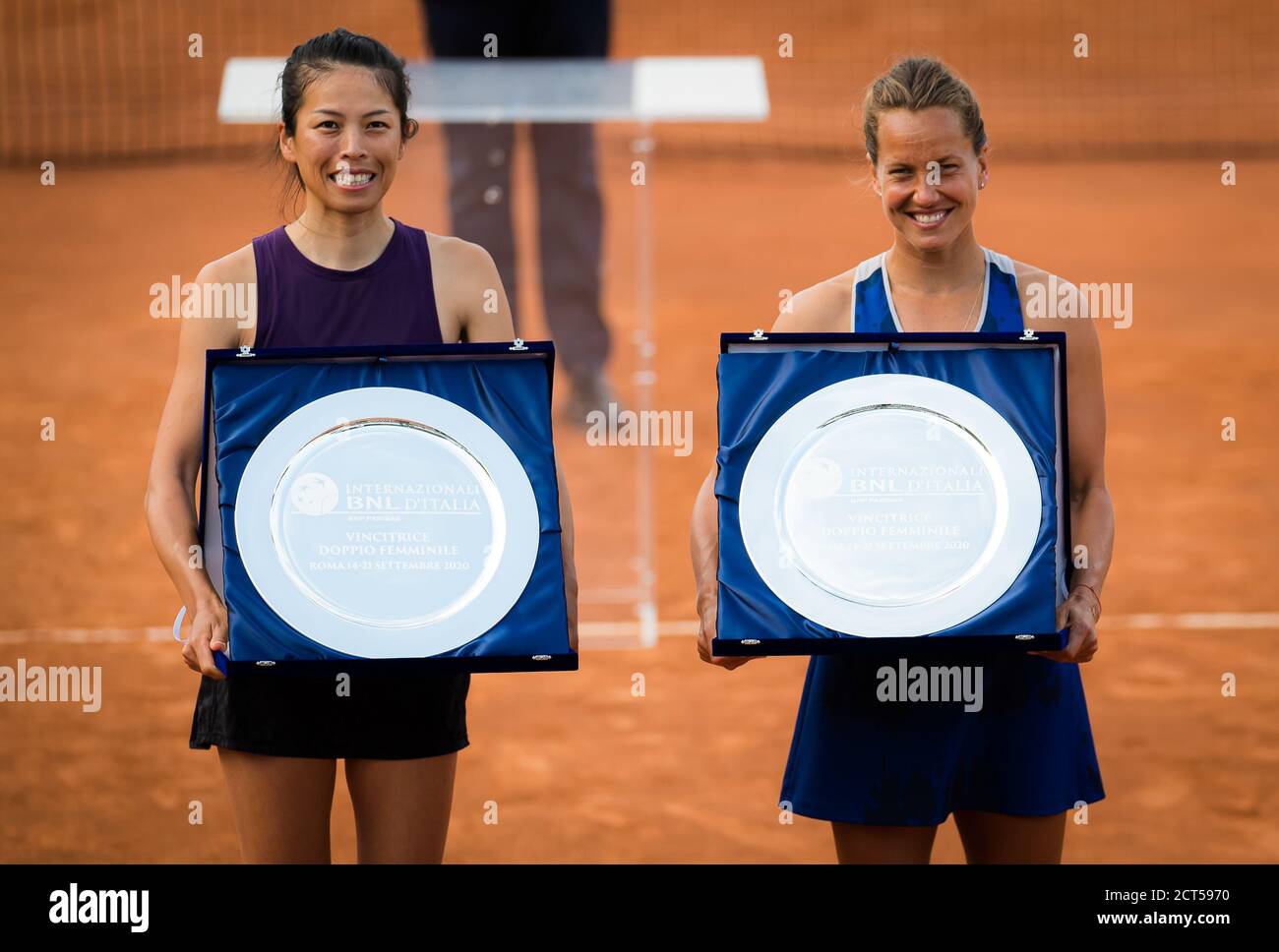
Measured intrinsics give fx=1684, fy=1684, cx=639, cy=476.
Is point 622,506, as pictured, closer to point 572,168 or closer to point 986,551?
point 572,168

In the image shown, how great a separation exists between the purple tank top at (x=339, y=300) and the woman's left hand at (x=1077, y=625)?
40.2 inches

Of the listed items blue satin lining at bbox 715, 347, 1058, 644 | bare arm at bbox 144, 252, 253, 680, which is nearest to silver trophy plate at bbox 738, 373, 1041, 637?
blue satin lining at bbox 715, 347, 1058, 644

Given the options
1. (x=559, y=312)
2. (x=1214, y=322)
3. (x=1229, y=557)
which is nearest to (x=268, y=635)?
(x=559, y=312)

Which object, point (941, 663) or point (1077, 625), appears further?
point (941, 663)

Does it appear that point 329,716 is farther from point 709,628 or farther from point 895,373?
point 895,373

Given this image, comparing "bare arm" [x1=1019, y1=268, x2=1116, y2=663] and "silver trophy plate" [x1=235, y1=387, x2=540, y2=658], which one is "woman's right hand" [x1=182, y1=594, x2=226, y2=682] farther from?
"bare arm" [x1=1019, y1=268, x2=1116, y2=663]

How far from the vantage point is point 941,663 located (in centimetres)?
261

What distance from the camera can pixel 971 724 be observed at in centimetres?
262

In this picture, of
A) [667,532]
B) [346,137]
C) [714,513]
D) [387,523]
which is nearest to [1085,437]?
[714,513]

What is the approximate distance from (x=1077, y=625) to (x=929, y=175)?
2.31 ft

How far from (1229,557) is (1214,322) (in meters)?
4.14

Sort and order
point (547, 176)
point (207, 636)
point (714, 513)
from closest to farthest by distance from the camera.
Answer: point (207, 636) → point (714, 513) → point (547, 176)

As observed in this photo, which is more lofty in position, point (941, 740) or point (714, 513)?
point (714, 513)

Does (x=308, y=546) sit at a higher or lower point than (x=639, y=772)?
higher
